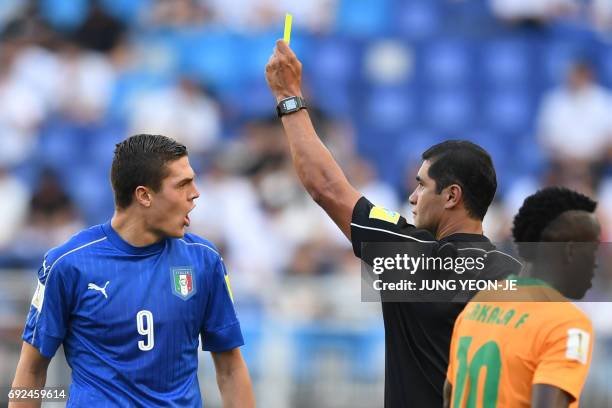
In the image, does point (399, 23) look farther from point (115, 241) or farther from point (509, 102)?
point (115, 241)

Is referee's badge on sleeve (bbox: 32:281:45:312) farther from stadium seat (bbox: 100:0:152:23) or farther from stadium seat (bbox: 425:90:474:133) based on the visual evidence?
stadium seat (bbox: 100:0:152:23)

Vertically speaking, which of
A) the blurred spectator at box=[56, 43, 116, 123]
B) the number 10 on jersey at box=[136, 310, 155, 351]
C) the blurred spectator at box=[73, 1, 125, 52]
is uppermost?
the blurred spectator at box=[73, 1, 125, 52]

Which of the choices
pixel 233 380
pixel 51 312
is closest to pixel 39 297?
pixel 51 312

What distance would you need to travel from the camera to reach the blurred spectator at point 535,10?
1265 cm

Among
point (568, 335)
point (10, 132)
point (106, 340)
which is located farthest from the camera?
point (10, 132)

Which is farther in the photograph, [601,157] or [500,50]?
[500,50]

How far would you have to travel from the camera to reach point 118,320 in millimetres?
3996

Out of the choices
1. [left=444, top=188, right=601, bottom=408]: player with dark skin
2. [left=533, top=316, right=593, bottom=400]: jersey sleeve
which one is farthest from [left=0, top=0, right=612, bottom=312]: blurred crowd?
[left=533, top=316, right=593, bottom=400]: jersey sleeve

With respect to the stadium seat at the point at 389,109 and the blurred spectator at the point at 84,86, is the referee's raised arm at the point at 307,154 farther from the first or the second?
the blurred spectator at the point at 84,86

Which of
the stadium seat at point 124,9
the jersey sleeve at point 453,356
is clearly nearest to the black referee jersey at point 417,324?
the jersey sleeve at point 453,356

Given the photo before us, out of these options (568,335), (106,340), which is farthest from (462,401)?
(106,340)

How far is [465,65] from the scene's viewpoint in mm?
12625

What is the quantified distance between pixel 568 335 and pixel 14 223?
900cm

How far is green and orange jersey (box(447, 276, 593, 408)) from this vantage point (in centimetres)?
292
